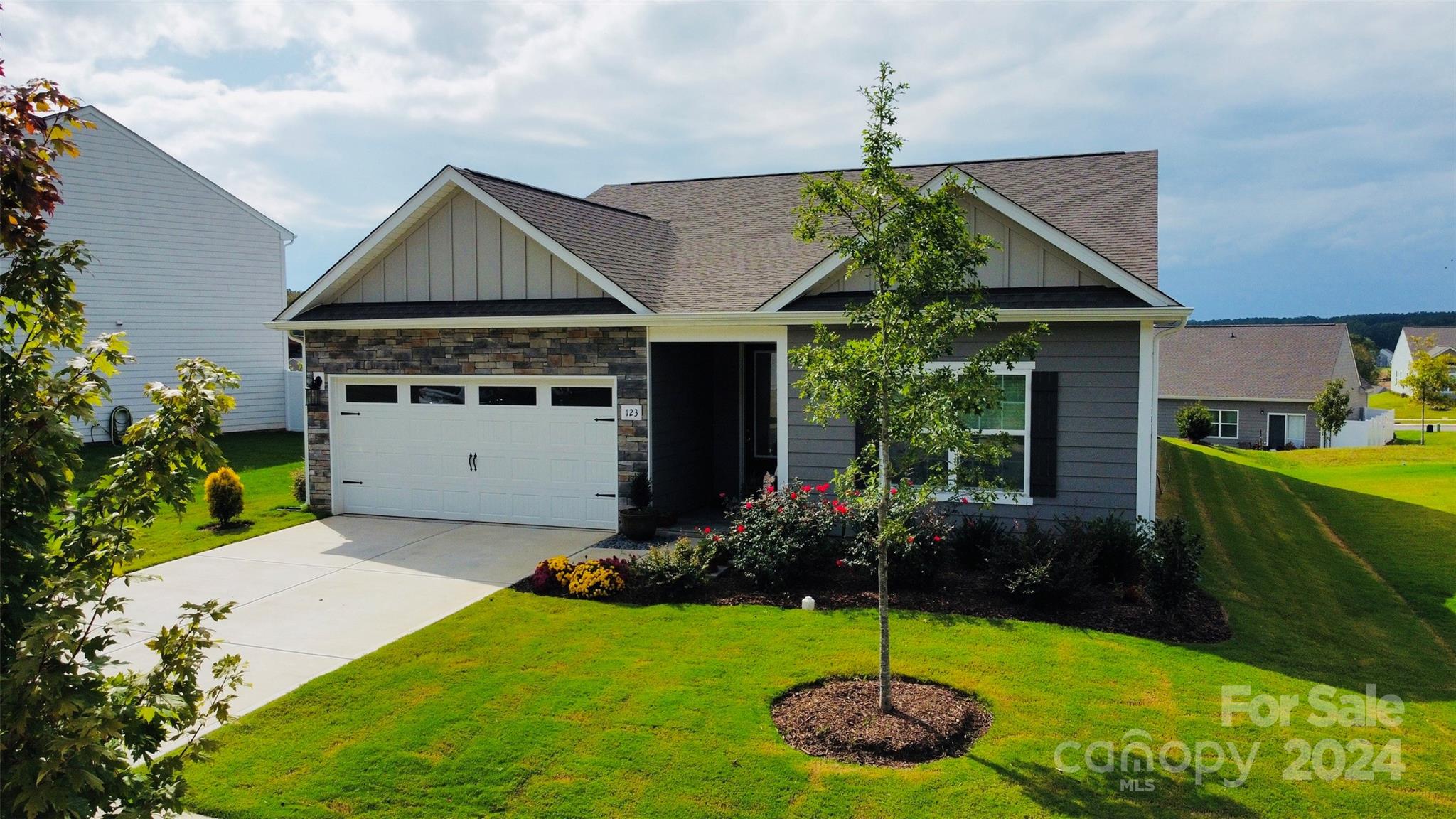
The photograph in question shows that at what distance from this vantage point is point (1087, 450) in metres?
11.1

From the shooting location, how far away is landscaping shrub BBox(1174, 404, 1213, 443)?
34.5m

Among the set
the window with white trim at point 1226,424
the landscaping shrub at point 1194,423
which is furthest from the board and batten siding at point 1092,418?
the window with white trim at point 1226,424

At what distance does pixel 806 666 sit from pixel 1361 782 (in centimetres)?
392

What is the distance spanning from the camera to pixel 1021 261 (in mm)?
11531

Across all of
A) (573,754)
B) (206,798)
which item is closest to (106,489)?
(206,798)

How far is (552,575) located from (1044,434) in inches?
237

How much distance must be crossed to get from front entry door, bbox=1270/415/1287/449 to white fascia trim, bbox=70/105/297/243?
39.3 meters

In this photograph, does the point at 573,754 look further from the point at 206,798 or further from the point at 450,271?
the point at 450,271

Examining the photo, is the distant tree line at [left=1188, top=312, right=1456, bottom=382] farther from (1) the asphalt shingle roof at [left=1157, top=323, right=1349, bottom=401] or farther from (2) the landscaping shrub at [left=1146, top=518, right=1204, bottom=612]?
(2) the landscaping shrub at [left=1146, top=518, right=1204, bottom=612]

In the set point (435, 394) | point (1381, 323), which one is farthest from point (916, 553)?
point (1381, 323)

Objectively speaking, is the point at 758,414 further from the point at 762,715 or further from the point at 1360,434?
the point at 1360,434

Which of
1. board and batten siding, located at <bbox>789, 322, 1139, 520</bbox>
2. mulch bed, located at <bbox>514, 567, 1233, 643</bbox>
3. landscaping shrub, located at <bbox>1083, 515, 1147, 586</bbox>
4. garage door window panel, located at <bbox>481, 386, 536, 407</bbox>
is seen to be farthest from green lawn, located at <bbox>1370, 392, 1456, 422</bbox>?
garage door window panel, located at <bbox>481, 386, 536, 407</bbox>

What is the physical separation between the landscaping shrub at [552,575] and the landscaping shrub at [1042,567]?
4.67 metres

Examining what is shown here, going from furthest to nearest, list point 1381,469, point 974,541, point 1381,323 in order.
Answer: point 1381,323 < point 1381,469 < point 974,541
